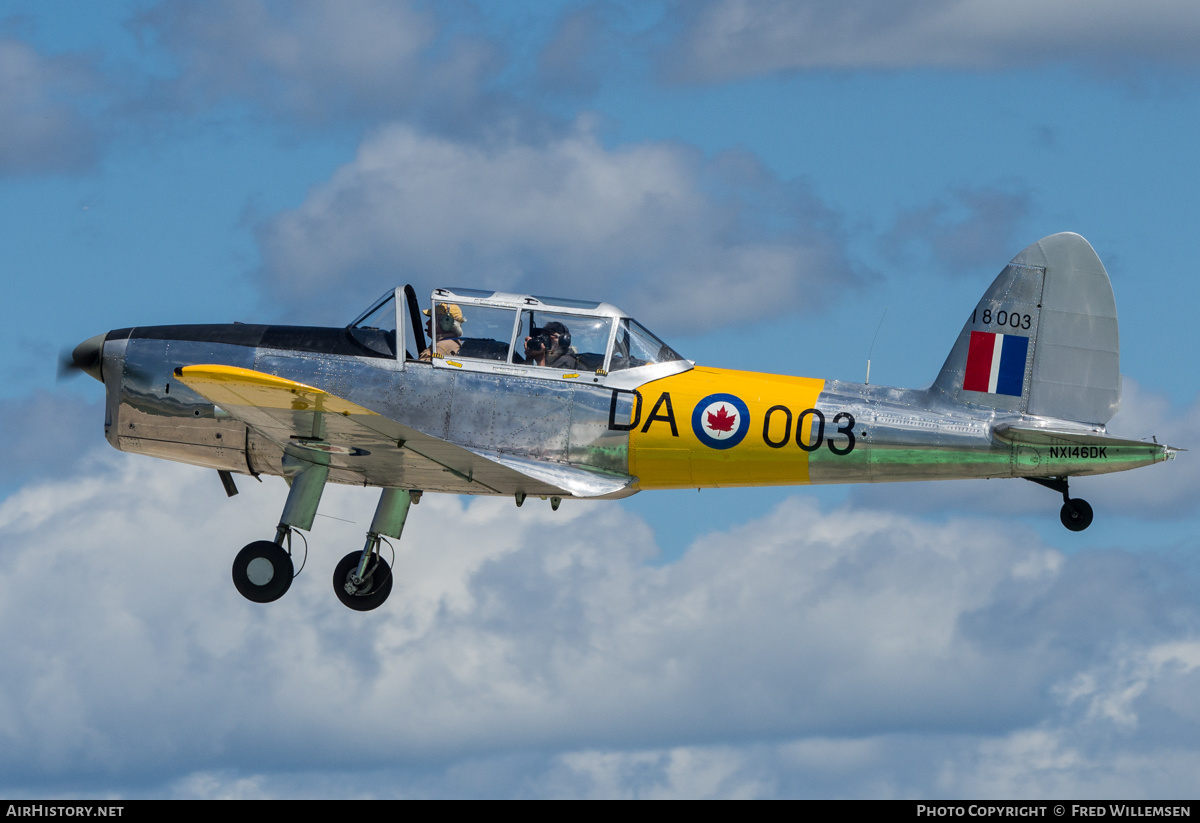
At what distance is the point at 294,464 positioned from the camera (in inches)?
619

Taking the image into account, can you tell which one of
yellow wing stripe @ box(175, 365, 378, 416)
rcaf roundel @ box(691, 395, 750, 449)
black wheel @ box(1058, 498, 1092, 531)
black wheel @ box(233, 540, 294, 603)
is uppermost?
rcaf roundel @ box(691, 395, 750, 449)

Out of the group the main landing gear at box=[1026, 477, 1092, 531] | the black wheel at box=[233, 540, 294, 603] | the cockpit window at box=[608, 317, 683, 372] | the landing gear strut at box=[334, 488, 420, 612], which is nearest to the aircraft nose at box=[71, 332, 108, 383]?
the black wheel at box=[233, 540, 294, 603]

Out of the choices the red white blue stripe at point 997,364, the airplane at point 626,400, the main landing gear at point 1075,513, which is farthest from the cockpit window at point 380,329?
the main landing gear at point 1075,513

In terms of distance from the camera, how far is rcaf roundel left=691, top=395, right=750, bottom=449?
15.2 metres

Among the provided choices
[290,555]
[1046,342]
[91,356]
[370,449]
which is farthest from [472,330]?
[1046,342]

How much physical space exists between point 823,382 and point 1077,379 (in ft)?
7.96

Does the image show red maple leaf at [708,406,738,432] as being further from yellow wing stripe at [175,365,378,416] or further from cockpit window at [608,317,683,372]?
yellow wing stripe at [175,365,378,416]

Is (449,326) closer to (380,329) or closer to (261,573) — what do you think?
(380,329)

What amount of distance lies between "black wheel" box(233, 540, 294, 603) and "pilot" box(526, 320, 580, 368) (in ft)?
10.3

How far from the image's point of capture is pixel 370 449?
14.9 metres

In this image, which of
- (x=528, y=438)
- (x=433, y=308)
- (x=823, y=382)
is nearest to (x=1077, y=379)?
(x=823, y=382)

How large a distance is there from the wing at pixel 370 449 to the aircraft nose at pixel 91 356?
1655 millimetres

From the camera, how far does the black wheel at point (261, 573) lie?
1510 centimetres
